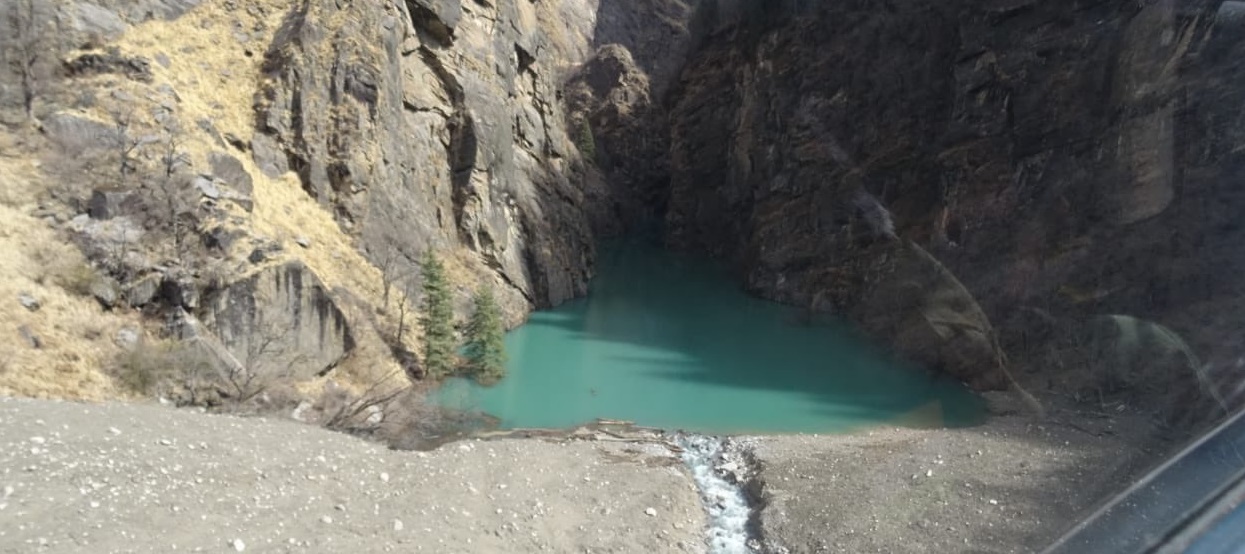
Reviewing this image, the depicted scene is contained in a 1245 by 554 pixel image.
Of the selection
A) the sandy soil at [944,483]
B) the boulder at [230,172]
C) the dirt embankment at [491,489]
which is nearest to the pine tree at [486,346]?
the dirt embankment at [491,489]

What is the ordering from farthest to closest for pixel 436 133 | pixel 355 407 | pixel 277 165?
pixel 436 133
pixel 277 165
pixel 355 407

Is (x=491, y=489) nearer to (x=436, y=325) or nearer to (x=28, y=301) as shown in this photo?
(x=28, y=301)

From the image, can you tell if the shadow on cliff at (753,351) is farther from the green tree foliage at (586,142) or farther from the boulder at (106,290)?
the green tree foliage at (586,142)

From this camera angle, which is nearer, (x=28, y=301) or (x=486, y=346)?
(x=28, y=301)

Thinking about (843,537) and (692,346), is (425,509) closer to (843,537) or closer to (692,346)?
(843,537)

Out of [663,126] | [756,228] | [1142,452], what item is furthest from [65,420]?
[663,126]

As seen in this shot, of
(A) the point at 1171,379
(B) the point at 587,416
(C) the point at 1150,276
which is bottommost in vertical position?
(B) the point at 587,416

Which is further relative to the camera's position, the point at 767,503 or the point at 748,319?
the point at 748,319

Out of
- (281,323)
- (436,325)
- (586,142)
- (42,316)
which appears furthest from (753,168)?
(42,316)
